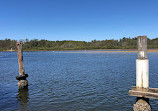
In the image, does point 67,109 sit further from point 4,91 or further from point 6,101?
point 4,91

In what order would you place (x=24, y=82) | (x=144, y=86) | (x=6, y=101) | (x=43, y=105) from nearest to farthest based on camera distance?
(x=144, y=86) → (x=43, y=105) → (x=6, y=101) → (x=24, y=82)

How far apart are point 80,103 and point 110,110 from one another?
2.35m

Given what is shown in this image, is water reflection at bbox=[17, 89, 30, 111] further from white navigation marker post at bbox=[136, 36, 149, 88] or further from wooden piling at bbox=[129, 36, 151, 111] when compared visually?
white navigation marker post at bbox=[136, 36, 149, 88]

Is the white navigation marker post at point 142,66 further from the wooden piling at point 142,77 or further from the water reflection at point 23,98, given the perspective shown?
the water reflection at point 23,98

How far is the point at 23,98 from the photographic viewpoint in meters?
13.0

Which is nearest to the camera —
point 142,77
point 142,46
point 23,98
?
point 142,77

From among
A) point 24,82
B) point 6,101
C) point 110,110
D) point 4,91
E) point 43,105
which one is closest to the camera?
point 110,110

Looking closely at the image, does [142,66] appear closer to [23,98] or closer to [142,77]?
[142,77]

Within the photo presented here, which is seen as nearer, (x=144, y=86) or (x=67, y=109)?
(x=144, y=86)

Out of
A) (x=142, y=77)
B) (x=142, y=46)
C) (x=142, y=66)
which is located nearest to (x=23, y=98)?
(x=142, y=77)

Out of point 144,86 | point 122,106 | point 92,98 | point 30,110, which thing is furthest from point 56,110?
point 144,86

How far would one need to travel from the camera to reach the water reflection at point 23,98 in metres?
11.2

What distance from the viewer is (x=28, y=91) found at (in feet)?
Result: 49.5

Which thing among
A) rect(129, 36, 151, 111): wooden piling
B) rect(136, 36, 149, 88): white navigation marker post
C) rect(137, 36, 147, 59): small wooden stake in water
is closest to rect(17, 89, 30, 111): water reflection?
rect(129, 36, 151, 111): wooden piling
